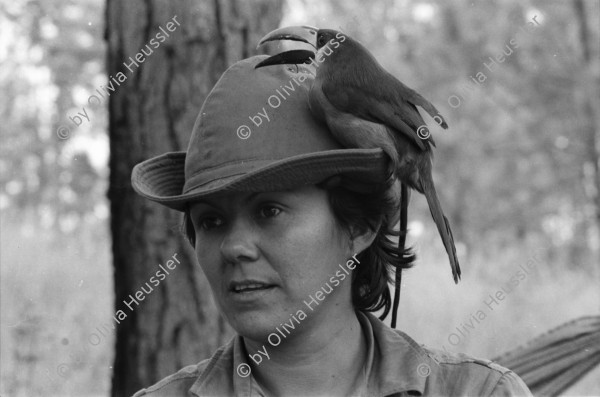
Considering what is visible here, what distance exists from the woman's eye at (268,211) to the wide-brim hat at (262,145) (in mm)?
62

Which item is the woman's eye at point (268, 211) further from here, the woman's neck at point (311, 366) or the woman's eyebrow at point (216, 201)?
the woman's neck at point (311, 366)

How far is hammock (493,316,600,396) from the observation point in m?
3.03

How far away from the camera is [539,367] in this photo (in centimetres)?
303

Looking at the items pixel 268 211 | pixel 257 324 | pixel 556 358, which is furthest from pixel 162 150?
pixel 556 358

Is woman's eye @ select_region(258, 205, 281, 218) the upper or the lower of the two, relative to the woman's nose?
upper

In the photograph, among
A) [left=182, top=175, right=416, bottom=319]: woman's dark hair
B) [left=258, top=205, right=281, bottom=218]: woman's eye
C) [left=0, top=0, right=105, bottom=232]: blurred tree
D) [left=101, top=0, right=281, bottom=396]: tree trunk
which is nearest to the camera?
[left=258, top=205, right=281, bottom=218]: woman's eye

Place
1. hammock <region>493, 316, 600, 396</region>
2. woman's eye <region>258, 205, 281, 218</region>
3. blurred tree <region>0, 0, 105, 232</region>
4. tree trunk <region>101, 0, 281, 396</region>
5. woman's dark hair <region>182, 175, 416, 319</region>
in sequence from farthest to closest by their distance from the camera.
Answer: blurred tree <region>0, 0, 105, 232</region> < tree trunk <region>101, 0, 281, 396</region> < hammock <region>493, 316, 600, 396</region> < woman's dark hair <region>182, 175, 416, 319</region> < woman's eye <region>258, 205, 281, 218</region>

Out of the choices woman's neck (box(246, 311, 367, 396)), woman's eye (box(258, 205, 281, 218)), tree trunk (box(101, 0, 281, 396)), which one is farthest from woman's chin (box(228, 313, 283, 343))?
tree trunk (box(101, 0, 281, 396))

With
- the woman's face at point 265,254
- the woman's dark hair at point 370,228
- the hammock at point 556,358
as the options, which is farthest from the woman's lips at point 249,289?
the hammock at point 556,358

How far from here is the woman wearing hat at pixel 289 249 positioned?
1981mm

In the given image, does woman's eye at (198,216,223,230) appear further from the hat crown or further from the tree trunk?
the tree trunk

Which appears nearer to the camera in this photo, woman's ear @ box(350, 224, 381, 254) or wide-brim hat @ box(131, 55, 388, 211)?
wide-brim hat @ box(131, 55, 388, 211)

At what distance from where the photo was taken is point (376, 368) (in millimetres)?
2160

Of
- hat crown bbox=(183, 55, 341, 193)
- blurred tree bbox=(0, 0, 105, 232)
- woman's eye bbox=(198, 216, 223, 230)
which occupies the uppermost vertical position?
blurred tree bbox=(0, 0, 105, 232)
